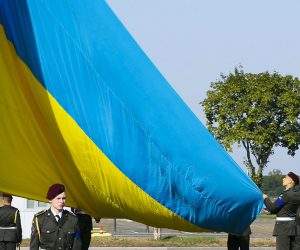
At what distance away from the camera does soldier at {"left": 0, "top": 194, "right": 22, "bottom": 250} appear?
1462 centimetres

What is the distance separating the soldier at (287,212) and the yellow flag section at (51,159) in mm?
5590

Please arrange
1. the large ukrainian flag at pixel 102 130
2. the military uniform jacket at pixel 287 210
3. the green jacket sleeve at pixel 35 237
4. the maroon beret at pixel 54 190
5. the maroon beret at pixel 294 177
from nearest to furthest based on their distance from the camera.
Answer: the maroon beret at pixel 54 190 < the large ukrainian flag at pixel 102 130 < the green jacket sleeve at pixel 35 237 < the maroon beret at pixel 294 177 < the military uniform jacket at pixel 287 210

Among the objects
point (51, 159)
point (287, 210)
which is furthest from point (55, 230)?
point (287, 210)

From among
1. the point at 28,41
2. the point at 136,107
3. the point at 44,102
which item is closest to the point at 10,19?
the point at 28,41

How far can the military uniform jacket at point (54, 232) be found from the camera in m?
8.88

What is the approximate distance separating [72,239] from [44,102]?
4.31ft

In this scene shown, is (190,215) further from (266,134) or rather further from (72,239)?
(266,134)

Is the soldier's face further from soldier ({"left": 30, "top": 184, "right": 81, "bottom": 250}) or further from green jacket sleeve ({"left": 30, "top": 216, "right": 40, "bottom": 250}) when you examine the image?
green jacket sleeve ({"left": 30, "top": 216, "right": 40, "bottom": 250})

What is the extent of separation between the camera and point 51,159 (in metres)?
9.28

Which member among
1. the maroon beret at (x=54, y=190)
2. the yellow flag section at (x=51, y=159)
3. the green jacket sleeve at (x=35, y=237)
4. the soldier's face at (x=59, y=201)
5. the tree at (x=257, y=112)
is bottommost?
the green jacket sleeve at (x=35, y=237)

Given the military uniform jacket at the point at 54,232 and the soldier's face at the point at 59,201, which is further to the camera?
the military uniform jacket at the point at 54,232

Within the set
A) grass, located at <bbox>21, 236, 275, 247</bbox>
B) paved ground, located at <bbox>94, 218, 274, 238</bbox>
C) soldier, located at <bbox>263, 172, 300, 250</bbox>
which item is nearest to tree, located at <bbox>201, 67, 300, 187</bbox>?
paved ground, located at <bbox>94, 218, 274, 238</bbox>

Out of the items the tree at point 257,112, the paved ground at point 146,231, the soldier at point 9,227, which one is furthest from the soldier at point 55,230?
the tree at point 257,112

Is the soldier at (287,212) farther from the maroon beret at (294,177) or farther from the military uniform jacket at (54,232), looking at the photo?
the military uniform jacket at (54,232)
